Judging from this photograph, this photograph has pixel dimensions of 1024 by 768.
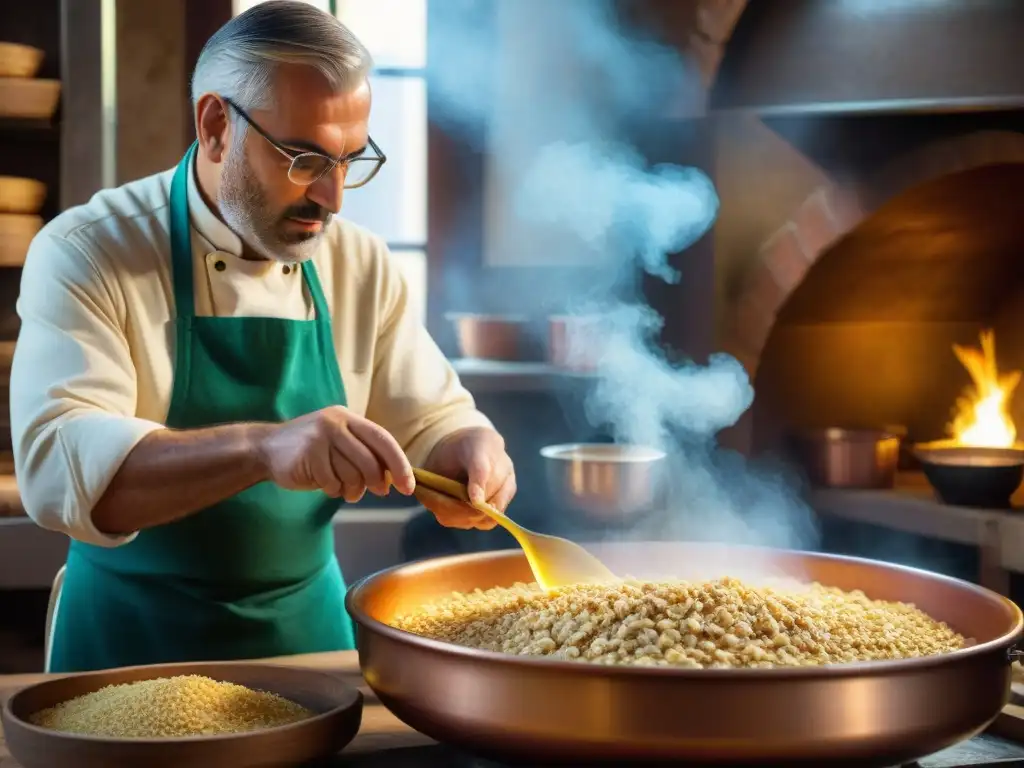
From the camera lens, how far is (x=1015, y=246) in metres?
4.02

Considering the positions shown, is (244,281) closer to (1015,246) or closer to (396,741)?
(396,741)

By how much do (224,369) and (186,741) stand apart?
0.96m

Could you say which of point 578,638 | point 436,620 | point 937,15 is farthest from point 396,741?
point 937,15

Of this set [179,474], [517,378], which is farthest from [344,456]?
[517,378]

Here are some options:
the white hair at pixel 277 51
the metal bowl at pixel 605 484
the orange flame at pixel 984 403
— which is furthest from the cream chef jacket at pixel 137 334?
the orange flame at pixel 984 403

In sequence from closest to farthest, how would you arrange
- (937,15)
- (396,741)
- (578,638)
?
(578,638) < (396,741) < (937,15)

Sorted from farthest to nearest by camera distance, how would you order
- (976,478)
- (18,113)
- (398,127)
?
(398,127) → (18,113) → (976,478)

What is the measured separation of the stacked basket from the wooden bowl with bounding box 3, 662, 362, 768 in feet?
8.48

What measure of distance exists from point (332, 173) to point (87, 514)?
60cm

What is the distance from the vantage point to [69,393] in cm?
172

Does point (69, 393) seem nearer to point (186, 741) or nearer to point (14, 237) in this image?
point (186, 741)

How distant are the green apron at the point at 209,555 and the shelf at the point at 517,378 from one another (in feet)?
6.00

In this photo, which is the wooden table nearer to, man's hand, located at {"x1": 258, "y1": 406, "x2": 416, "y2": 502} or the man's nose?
man's hand, located at {"x1": 258, "y1": 406, "x2": 416, "y2": 502}

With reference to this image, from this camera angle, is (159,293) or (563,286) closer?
(159,293)
